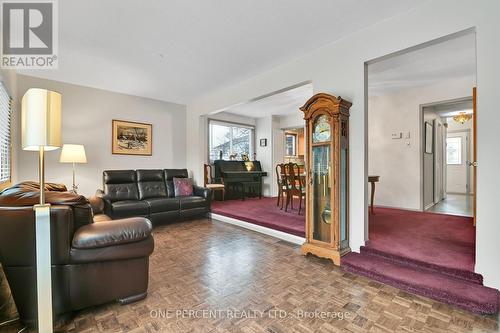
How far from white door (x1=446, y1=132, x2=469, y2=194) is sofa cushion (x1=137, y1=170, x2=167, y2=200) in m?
9.22

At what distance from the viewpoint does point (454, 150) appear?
7.95 m

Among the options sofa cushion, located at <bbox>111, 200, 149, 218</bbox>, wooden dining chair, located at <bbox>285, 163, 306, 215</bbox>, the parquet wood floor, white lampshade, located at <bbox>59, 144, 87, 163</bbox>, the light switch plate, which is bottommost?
the parquet wood floor

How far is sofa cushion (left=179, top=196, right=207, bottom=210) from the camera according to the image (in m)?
4.51

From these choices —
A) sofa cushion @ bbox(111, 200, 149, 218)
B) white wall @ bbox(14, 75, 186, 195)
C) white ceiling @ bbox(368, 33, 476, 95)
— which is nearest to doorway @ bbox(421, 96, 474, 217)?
white ceiling @ bbox(368, 33, 476, 95)

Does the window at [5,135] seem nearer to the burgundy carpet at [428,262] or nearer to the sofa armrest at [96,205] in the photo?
the sofa armrest at [96,205]

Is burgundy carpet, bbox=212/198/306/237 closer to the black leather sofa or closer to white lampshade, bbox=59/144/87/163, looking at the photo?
the black leather sofa

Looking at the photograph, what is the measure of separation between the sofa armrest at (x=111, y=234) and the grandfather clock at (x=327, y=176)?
1878 mm

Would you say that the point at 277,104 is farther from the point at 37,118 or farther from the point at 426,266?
the point at 37,118

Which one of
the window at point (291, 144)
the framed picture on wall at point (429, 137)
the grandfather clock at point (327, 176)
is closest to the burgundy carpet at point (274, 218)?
the grandfather clock at point (327, 176)

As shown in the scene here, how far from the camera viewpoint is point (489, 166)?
1884 mm

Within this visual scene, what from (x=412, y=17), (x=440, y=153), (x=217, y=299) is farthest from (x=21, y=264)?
(x=440, y=153)

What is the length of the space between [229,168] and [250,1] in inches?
194

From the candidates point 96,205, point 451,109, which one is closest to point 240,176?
point 96,205

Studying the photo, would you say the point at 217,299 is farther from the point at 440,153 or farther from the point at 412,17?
the point at 440,153
